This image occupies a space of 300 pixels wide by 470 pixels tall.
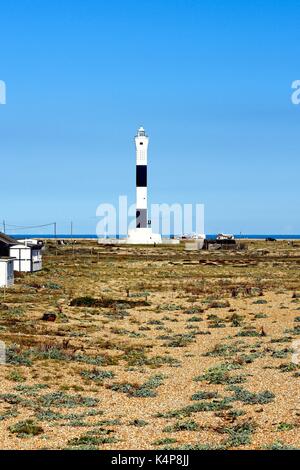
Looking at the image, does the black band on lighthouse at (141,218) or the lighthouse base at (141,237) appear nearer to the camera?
the black band on lighthouse at (141,218)

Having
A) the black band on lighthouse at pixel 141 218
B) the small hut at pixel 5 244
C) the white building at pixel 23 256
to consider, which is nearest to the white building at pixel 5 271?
the small hut at pixel 5 244

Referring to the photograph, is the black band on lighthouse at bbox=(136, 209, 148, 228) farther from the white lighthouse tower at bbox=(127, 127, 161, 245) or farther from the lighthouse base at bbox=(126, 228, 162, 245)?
the lighthouse base at bbox=(126, 228, 162, 245)

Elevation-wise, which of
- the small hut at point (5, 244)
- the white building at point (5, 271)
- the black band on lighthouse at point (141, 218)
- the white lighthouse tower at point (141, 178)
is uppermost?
the white lighthouse tower at point (141, 178)

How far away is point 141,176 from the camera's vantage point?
4835 inches

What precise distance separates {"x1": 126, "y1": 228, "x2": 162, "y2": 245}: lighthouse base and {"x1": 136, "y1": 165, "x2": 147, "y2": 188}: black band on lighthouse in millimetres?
13833

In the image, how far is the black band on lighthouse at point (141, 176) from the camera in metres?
122

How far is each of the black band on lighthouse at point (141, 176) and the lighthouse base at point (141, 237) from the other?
45.4 ft

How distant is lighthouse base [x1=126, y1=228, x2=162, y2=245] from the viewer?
135m

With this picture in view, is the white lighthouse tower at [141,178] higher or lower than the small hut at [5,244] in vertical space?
higher

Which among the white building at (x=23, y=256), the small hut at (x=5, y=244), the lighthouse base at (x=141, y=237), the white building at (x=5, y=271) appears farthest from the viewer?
the lighthouse base at (x=141, y=237)

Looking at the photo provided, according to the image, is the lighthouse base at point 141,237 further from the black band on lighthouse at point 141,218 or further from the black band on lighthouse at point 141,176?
the black band on lighthouse at point 141,176

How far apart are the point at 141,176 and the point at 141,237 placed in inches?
657

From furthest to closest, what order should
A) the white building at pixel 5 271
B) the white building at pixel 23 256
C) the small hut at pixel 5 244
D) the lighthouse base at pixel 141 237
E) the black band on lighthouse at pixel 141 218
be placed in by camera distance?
1. the lighthouse base at pixel 141 237
2. the black band on lighthouse at pixel 141 218
3. the white building at pixel 23 256
4. the small hut at pixel 5 244
5. the white building at pixel 5 271

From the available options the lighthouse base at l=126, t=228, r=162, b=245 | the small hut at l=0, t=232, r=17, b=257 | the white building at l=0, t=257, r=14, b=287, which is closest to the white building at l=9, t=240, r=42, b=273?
the small hut at l=0, t=232, r=17, b=257
